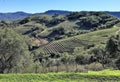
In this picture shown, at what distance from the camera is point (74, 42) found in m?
146

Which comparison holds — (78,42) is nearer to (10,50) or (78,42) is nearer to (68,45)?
(68,45)

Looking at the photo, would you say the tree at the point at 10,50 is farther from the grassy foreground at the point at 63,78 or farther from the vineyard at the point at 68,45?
the vineyard at the point at 68,45

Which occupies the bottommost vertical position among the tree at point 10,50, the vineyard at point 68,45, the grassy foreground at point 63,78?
the vineyard at point 68,45

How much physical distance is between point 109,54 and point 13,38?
17417mm

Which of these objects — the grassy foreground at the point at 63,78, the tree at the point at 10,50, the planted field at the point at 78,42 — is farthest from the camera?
the planted field at the point at 78,42

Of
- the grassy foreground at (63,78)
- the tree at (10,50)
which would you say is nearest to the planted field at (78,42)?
the tree at (10,50)

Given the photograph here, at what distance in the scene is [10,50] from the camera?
43.0 metres

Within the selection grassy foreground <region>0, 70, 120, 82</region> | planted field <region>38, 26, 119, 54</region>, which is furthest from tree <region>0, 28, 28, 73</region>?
planted field <region>38, 26, 119, 54</region>

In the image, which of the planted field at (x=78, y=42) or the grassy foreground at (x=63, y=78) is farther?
the planted field at (x=78, y=42)

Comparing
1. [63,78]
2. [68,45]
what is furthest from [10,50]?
[68,45]

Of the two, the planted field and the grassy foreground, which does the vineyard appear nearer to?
the planted field

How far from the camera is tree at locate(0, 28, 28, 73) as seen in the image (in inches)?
1688

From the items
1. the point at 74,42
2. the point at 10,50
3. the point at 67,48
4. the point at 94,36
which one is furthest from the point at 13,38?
the point at 94,36

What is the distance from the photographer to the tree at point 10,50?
4288 cm
